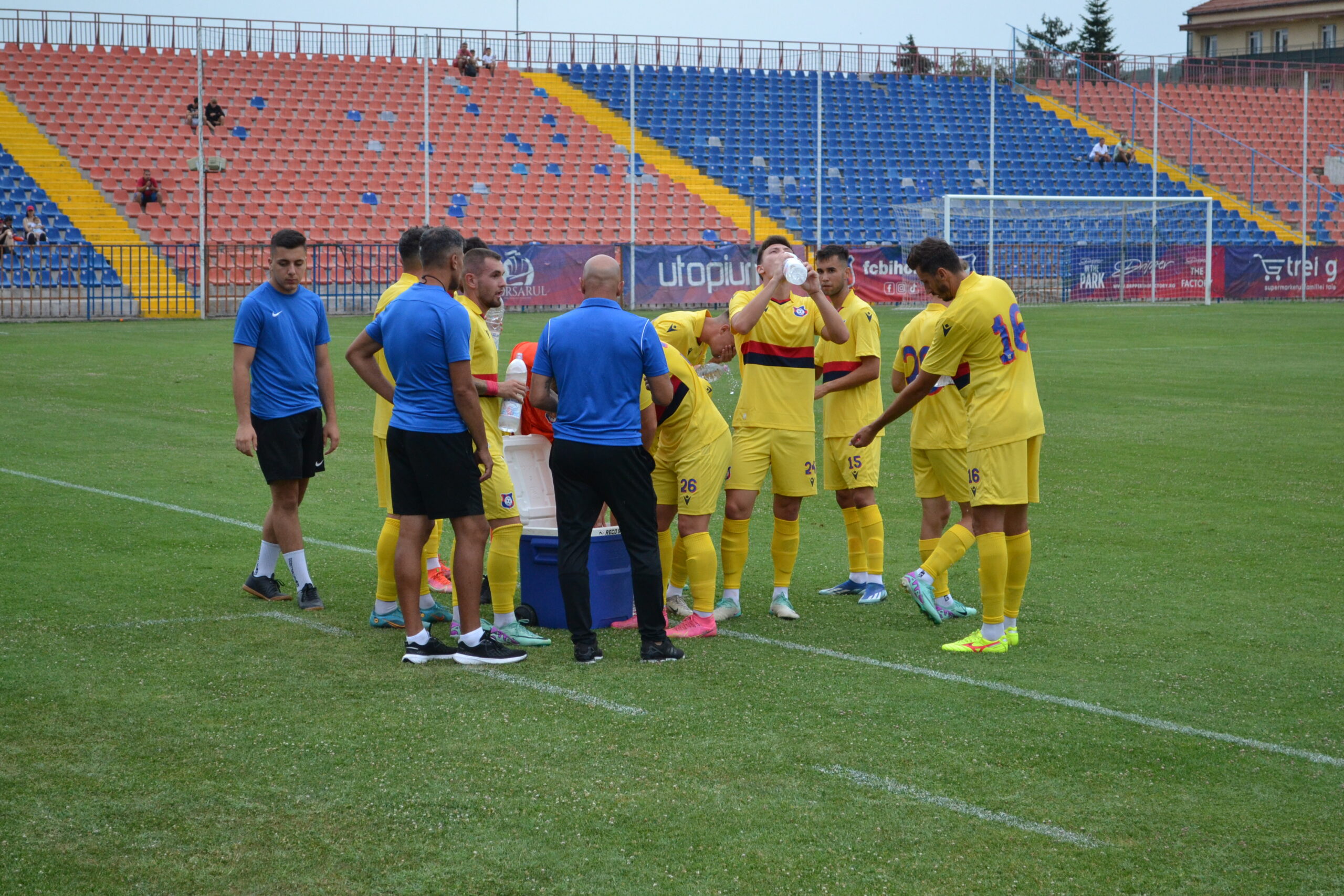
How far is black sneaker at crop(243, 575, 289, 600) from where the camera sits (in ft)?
24.0

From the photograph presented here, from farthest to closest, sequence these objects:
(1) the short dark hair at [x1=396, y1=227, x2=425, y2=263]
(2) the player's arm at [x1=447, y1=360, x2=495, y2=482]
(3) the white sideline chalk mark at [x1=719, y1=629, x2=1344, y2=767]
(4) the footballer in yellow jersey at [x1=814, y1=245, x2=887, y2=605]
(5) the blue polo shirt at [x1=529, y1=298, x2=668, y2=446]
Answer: (4) the footballer in yellow jersey at [x1=814, y1=245, x2=887, y2=605]
(1) the short dark hair at [x1=396, y1=227, x2=425, y2=263]
(5) the blue polo shirt at [x1=529, y1=298, x2=668, y2=446]
(2) the player's arm at [x1=447, y1=360, x2=495, y2=482]
(3) the white sideline chalk mark at [x1=719, y1=629, x2=1344, y2=767]

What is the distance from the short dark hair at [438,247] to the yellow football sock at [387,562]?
1.37 m

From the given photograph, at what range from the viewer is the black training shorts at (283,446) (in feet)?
23.8

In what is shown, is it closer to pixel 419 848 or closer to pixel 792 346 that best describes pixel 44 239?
pixel 792 346

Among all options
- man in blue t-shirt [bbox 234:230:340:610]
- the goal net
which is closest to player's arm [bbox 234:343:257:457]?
man in blue t-shirt [bbox 234:230:340:610]

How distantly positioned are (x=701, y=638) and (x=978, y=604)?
1691 millimetres

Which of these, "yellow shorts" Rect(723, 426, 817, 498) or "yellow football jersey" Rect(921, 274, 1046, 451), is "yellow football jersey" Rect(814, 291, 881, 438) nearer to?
"yellow shorts" Rect(723, 426, 817, 498)

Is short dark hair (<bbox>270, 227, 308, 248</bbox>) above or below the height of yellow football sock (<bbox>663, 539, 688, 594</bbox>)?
above

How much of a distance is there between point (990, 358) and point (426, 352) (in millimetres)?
2596

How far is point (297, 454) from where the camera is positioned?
7316 millimetres

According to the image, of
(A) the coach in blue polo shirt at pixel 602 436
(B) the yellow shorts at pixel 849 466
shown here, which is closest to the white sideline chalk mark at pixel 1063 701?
(A) the coach in blue polo shirt at pixel 602 436

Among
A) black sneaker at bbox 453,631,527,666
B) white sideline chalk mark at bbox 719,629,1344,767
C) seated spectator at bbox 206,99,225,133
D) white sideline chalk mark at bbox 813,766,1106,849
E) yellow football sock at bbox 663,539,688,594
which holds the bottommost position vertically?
white sideline chalk mark at bbox 813,766,1106,849

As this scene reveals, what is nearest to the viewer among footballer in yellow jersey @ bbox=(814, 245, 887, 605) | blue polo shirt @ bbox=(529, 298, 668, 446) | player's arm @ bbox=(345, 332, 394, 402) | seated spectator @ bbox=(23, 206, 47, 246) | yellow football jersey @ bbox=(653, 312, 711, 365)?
blue polo shirt @ bbox=(529, 298, 668, 446)

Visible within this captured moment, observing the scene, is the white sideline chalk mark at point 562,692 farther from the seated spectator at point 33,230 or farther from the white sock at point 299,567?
the seated spectator at point 33,230
